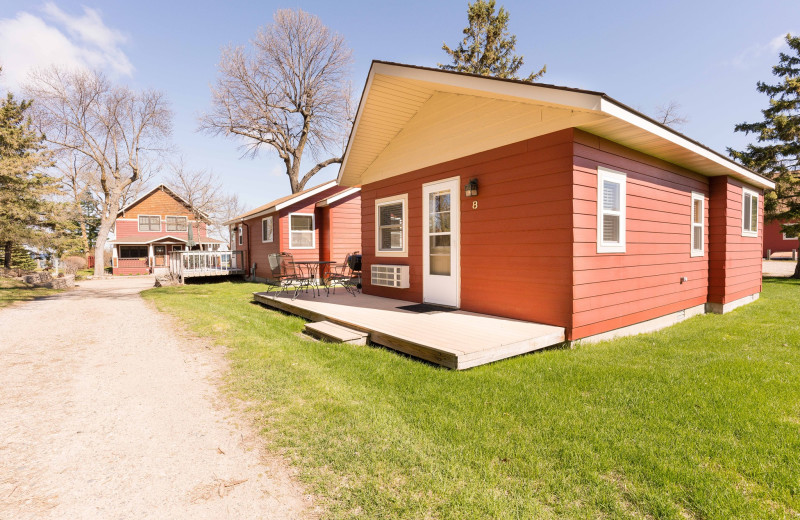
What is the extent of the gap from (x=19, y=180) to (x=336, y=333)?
16.7 metres

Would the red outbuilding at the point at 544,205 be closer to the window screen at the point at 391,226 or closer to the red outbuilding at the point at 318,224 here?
the window screen at the point at 391,226

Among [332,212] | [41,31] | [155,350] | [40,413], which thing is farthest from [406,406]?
[41,31]

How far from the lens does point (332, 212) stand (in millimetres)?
13039

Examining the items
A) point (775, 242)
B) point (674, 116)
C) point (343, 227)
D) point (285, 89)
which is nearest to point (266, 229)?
point (343, 227)

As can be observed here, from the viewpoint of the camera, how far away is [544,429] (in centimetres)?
249

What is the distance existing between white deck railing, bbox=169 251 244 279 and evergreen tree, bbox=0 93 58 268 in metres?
5.29

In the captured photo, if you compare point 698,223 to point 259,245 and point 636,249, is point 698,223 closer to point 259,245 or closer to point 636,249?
point 636,249

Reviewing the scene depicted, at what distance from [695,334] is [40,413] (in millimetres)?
7765

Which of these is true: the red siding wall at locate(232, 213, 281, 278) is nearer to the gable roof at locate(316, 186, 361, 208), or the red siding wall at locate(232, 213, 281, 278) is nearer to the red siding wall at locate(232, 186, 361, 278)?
the red siding wall at locate(232, 186, 361, 278)

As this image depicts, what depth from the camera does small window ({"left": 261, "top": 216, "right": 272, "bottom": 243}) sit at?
14039 mm

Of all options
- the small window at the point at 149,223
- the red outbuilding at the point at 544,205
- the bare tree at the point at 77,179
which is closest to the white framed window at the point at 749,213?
the red outbuilding at the point at 544,205

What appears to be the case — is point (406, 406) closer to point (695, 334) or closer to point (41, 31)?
point (695, 334)

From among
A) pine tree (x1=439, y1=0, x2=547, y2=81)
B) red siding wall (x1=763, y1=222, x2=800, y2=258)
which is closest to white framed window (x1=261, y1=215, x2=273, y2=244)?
pine tree (x1=439, y1=0, x2=547, y2=81)

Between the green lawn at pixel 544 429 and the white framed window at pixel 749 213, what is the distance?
16.6 feet
